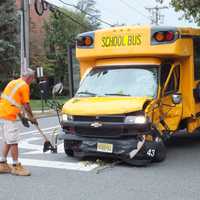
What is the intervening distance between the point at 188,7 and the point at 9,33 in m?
20.8

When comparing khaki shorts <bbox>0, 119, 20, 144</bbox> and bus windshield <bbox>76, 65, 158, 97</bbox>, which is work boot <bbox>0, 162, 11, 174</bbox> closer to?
khaki shorts <bbox>0, 119, 20, 144</bbox>

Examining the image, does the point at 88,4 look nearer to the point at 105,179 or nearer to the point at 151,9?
the point at 151,9

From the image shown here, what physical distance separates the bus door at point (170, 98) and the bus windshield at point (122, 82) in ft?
0.95

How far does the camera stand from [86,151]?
31.8 feet

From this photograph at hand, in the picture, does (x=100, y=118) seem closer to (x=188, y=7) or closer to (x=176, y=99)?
(x=176, y=99)

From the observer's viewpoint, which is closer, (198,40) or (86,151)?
(86,151)

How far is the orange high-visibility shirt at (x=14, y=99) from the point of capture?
8703 mm

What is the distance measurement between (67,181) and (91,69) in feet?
11.3

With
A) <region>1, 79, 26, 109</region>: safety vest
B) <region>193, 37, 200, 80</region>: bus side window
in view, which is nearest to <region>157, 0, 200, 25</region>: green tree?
<region>193, 37, 200, 80</region>: bus side window

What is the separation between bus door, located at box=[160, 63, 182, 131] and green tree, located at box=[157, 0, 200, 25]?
7168 millimetres

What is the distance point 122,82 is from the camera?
10289mm

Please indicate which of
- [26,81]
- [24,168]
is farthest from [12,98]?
[24,168]

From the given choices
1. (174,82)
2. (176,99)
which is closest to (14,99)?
(176,99)

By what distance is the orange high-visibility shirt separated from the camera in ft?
28.6
